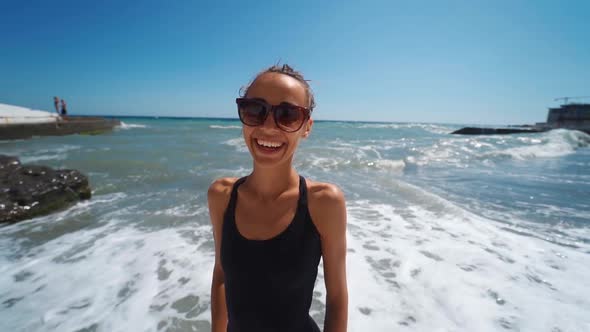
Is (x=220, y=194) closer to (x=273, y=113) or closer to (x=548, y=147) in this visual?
(x=273, y=113)

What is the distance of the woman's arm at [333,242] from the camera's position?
1.21 m

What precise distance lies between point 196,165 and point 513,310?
1036 cm

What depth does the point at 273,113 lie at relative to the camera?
1165mm

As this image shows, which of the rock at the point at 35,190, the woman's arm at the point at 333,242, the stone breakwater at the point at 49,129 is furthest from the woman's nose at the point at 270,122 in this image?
the stone breakwater at the point at 49,129

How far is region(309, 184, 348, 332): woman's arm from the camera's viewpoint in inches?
47.8

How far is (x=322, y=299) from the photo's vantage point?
3037 mm

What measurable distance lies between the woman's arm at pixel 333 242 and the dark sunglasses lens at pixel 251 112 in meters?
0.39

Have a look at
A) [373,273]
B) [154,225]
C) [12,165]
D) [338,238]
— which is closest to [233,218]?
[338,238]

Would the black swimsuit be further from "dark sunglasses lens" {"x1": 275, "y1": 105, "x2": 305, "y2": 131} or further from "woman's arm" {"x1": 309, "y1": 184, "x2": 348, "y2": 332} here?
"dark sunglasses lens" {"x1": 275, "y1": 105, "x2": 305, "y2": 131}

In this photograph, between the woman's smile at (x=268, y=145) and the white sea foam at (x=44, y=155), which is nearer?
the woman's smile at (x=268, y=145)

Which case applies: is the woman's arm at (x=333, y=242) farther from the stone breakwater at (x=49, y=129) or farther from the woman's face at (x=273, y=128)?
the stone breakwater at (x=49, y=129)

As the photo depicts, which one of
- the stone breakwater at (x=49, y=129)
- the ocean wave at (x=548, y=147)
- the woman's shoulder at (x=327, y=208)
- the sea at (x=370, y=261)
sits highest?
the woman's shoulder at (x=327, y=208)

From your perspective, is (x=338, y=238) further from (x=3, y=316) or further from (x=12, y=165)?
(x=12, y=165)

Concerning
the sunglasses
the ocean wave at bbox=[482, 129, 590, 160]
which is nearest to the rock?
the sunglasses
